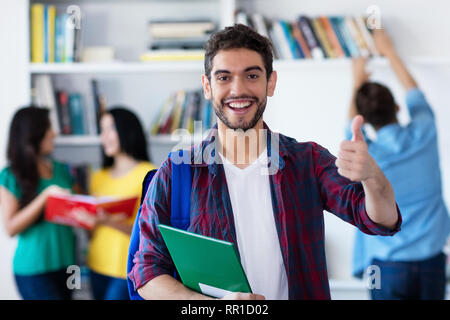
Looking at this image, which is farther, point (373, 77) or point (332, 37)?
point (373, 77)

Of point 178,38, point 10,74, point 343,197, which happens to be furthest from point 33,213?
point 343,197

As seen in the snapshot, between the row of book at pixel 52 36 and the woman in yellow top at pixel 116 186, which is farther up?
the row of book at pixel 52 36

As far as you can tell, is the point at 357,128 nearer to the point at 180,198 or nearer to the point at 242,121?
the point at 242,121

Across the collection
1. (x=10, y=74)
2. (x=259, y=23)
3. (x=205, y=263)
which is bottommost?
(x=205, y=263)

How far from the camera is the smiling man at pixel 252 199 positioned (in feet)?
3.50

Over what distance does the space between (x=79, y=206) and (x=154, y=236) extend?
112cm

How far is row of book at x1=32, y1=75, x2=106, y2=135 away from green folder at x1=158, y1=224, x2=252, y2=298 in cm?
186

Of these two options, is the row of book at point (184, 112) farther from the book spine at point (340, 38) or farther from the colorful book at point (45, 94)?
the book spine at point (340, 38)

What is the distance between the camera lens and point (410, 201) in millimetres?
2154

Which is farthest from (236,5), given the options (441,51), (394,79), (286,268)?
(286,268)

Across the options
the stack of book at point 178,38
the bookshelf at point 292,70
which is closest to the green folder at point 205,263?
the bookshelf at point 292,70

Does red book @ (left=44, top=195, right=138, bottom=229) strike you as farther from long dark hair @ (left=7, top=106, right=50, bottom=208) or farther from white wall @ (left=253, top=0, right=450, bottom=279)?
white wall @ (left=253, top=0, right=450, bottom=279)

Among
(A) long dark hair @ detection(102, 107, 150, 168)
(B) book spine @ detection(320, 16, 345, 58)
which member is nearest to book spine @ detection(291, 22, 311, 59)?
(B) book spine @ detection(320, 16, 345, 58)

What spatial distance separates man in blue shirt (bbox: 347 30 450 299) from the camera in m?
2.14
